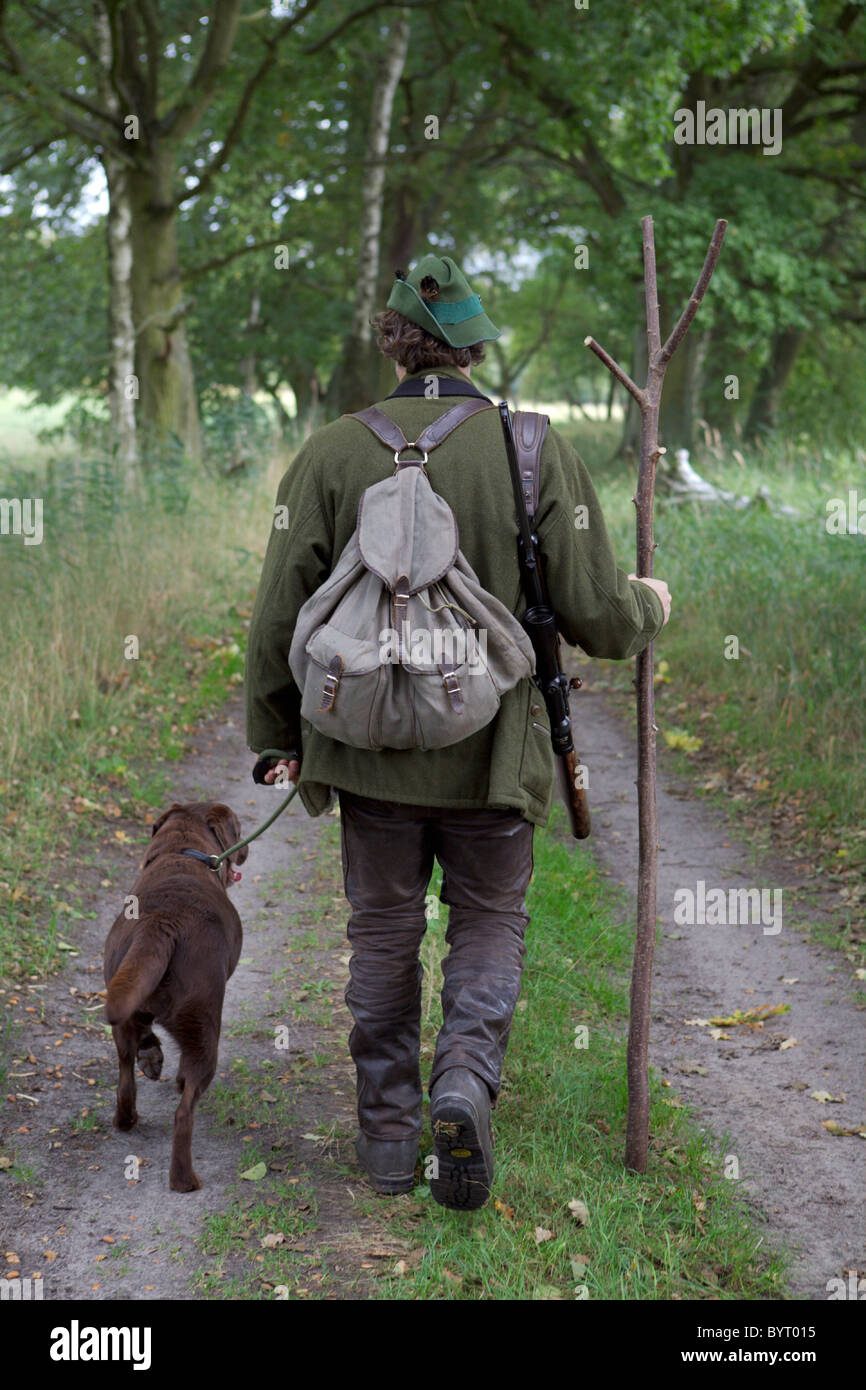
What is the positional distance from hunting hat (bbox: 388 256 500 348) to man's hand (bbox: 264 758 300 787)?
131 cm

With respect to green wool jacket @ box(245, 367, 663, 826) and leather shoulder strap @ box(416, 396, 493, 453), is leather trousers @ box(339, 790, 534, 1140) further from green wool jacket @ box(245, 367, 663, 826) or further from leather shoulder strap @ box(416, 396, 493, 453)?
leather shoulder strap @ box(416, 396, 493, 453)

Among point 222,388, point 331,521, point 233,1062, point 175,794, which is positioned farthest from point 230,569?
point 222,388

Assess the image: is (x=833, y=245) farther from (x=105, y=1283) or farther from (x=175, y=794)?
(x=105, y=1283)

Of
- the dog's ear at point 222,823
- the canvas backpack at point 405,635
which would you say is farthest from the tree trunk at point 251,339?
the canvas backpack at point 405,635

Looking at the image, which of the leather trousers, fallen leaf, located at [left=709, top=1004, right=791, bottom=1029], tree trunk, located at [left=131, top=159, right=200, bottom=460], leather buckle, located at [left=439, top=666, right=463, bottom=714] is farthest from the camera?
tree trunk, located at [left=131, top=159, right=200, bottom=460]

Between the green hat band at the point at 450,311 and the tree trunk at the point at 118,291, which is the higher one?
the tree trunk at the point at 118,291

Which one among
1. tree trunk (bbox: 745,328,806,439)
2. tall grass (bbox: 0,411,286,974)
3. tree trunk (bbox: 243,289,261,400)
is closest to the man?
tall grass (bbox: 0,411,286,974)

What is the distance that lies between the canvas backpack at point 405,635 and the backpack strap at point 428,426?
0.09m

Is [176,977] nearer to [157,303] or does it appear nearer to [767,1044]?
[767,1044]

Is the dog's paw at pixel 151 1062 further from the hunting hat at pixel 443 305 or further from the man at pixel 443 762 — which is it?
the hunting hat at pixel 443 305

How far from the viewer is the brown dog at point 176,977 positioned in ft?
11.4

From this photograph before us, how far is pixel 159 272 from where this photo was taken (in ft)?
47.8


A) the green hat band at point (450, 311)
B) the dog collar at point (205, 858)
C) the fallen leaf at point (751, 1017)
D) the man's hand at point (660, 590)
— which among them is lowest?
the fallen leaf at point (751, 1017)

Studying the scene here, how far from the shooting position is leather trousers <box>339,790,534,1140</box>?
11.3ft
